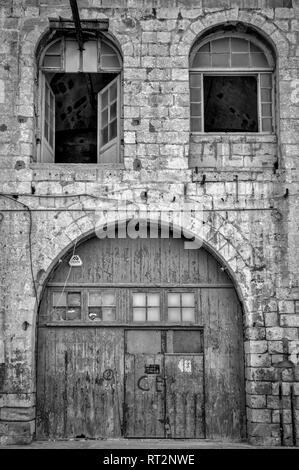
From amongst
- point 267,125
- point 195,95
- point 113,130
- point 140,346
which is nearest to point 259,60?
point 267,125

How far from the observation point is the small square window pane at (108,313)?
9.73 metres

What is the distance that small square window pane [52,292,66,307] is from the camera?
9.71 m

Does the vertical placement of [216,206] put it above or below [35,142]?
below

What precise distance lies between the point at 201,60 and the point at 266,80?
1068mm

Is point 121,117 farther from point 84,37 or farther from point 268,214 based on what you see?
point 268,214

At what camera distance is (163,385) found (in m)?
9.55

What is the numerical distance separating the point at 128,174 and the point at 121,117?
0.99m

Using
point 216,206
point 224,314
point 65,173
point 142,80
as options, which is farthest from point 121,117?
point 224,314

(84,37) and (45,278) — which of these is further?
(84,37)

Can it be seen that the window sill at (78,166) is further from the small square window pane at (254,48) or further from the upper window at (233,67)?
the small square window pane at (254,48)

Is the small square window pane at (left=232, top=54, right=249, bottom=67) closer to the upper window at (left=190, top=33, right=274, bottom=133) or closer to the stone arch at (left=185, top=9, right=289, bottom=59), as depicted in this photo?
the upper window at (left=190, top=33, right=274, bottom=133)

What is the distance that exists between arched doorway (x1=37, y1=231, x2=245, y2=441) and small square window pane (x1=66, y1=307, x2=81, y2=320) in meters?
0.01

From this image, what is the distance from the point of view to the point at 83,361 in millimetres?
9578

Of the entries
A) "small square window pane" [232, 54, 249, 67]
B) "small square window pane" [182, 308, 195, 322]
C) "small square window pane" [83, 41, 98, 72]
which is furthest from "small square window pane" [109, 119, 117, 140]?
"small square window pane" [182, 308, 195, 322]
